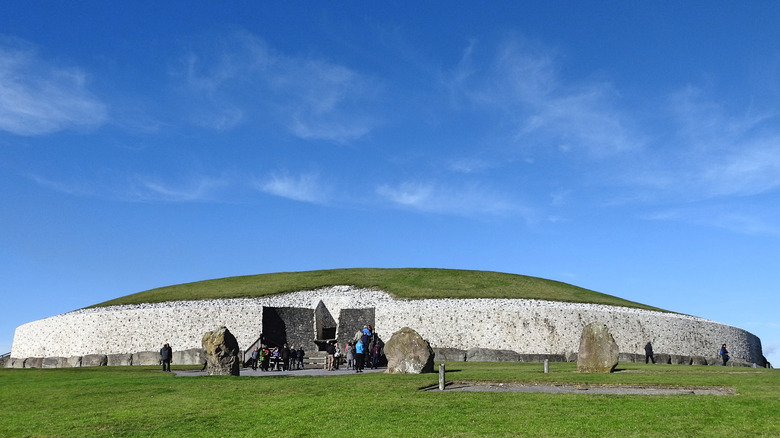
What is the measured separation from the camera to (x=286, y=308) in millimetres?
47781

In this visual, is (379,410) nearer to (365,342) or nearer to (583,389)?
(583,389)

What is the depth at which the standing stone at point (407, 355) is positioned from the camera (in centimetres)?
2686

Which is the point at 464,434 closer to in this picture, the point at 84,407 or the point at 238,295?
the point at 84,407

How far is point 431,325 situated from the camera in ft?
150

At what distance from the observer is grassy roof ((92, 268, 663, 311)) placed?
51719mm

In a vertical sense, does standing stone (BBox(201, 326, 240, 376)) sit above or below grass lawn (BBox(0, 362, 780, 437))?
above

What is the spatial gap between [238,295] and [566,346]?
25.4 metres

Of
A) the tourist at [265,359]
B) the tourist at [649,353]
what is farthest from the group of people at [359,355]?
the tourist at [649,353]

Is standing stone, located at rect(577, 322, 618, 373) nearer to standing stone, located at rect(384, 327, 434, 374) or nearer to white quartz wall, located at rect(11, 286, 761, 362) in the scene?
standing stone, located at rect(384, 327, 434, 374)

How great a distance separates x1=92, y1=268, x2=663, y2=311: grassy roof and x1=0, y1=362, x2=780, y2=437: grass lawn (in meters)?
28.0

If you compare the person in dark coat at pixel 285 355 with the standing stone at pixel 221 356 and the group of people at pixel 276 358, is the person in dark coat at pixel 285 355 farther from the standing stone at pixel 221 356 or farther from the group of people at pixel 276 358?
the standing stone at pixel 221 356

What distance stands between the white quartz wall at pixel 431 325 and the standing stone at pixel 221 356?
1807cm

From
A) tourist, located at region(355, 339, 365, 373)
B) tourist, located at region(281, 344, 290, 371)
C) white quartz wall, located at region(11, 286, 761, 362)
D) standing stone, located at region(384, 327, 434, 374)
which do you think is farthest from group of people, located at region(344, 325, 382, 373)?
white quartz wall, located at region(11, 286, 761, 362)

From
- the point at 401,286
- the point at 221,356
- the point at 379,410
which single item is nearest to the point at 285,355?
the point at 221,356
